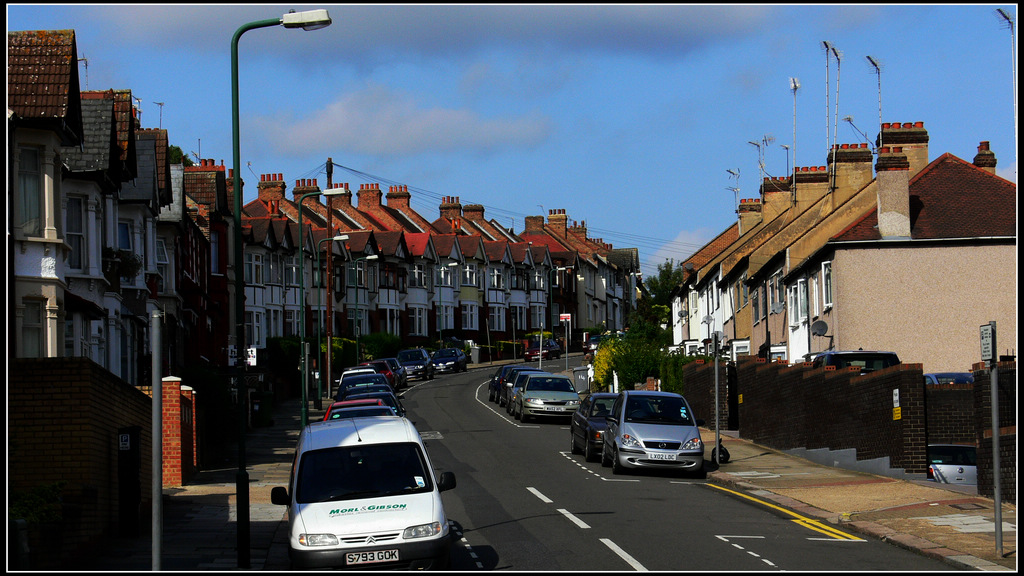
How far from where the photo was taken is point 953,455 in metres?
21.0

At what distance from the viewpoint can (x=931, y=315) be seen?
32.3m

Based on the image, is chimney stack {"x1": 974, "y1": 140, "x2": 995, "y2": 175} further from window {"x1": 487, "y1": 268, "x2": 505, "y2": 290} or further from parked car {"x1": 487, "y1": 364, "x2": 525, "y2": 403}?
window {"x1": 487, "y1": 268, "x2": 505, "y2": 290}

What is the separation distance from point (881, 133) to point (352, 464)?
95.4 feet

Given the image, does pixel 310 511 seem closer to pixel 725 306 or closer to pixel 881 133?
pixel 881 133

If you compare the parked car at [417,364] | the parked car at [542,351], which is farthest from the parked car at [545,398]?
the parked car at [542,351]

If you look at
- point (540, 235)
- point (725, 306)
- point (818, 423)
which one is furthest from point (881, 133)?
point (540, 235)

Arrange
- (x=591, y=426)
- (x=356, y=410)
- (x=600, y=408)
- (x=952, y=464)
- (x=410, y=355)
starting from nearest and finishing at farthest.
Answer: (x=952, y=464), (x=356, y=410), (x=591, y=426), (x=600, y=408), (x=410, y=355)

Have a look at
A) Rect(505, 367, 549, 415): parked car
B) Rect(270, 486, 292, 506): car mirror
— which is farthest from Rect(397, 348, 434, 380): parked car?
Rect(270, 486, 292, 506): car mirror

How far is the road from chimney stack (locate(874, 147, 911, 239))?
1201 centimetres

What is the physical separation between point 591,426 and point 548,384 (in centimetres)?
1290

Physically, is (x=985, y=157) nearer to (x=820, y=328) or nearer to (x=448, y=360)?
(x=820, y=328)

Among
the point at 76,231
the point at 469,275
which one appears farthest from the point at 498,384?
the point at 469,275

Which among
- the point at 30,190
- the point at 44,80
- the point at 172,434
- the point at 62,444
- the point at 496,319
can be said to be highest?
the point at 44,80

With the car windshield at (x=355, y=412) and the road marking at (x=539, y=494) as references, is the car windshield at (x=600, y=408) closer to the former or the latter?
the car windshield at (x=355, y=412)
